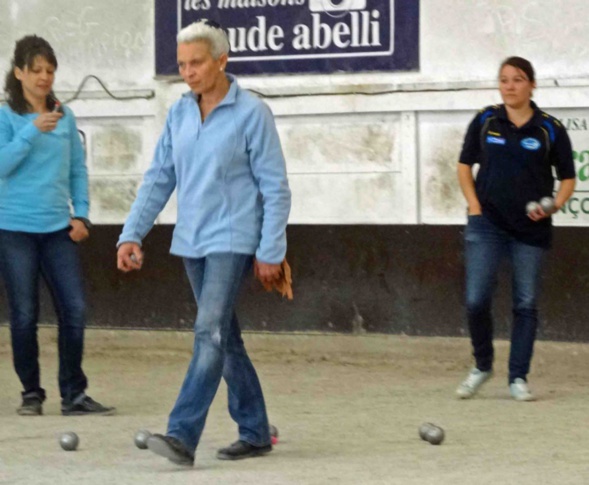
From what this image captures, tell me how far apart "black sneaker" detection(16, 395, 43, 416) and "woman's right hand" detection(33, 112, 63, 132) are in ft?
4.30

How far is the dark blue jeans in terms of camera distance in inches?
290

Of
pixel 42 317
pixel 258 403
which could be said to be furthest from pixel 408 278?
pixel 258 403

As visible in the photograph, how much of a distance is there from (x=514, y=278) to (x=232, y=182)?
2398mm

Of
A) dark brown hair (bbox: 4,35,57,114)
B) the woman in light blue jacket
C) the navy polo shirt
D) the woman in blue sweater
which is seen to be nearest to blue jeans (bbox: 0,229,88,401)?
the woman in blue sweater

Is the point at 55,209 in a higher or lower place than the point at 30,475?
higher

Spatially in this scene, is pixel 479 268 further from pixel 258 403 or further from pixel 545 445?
pixel 258 403

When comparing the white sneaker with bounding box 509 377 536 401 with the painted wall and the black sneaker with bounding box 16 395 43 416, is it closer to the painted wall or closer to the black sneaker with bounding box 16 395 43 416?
the painted wall

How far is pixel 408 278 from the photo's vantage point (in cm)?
911

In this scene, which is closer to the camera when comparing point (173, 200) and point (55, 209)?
point (55, 209)

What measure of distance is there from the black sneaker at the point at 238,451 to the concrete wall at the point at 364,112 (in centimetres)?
345

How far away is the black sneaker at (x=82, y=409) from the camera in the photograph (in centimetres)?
701

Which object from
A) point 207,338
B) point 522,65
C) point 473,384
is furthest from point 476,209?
point 207,338

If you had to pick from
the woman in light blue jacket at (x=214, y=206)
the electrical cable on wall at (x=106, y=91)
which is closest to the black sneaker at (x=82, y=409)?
the woman in light blue jacket at (x=214, y=206)

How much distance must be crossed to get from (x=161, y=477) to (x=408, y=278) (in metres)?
4.02
